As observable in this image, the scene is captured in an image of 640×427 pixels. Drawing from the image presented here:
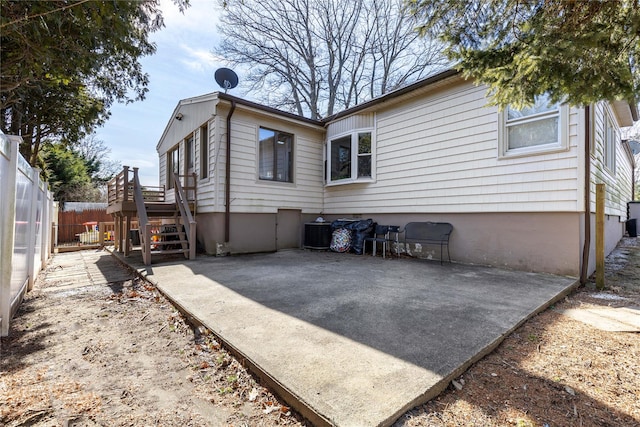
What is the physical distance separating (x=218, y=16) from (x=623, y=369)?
17874mm

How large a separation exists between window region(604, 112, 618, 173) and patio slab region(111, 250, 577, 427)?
13.3ft

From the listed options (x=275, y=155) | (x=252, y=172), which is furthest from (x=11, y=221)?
(x=275, y=155)

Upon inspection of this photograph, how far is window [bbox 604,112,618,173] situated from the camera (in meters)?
6.52

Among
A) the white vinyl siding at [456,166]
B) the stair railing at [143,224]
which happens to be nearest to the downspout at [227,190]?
the stair railing at [143,224]

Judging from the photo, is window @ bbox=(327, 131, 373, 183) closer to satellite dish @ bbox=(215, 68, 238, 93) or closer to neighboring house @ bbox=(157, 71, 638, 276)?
neighboring house @ bbox=(157, 71, 638, 276)

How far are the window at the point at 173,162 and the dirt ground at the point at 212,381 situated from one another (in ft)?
25.8

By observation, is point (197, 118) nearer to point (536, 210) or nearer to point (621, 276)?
point (536, 210)

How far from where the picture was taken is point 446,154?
660 centimetres

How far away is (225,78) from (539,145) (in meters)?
8.18

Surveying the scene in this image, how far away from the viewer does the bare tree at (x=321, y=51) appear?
1505 centimetres

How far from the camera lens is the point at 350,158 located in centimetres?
864

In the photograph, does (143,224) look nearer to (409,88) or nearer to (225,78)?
(225,78)

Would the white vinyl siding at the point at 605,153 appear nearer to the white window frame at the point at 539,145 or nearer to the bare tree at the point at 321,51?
the white window frame at the point at 539,145

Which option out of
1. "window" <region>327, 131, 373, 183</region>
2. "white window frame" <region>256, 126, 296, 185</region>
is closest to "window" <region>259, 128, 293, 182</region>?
"white window frame" <region>256, 126, 296, 185</region>
